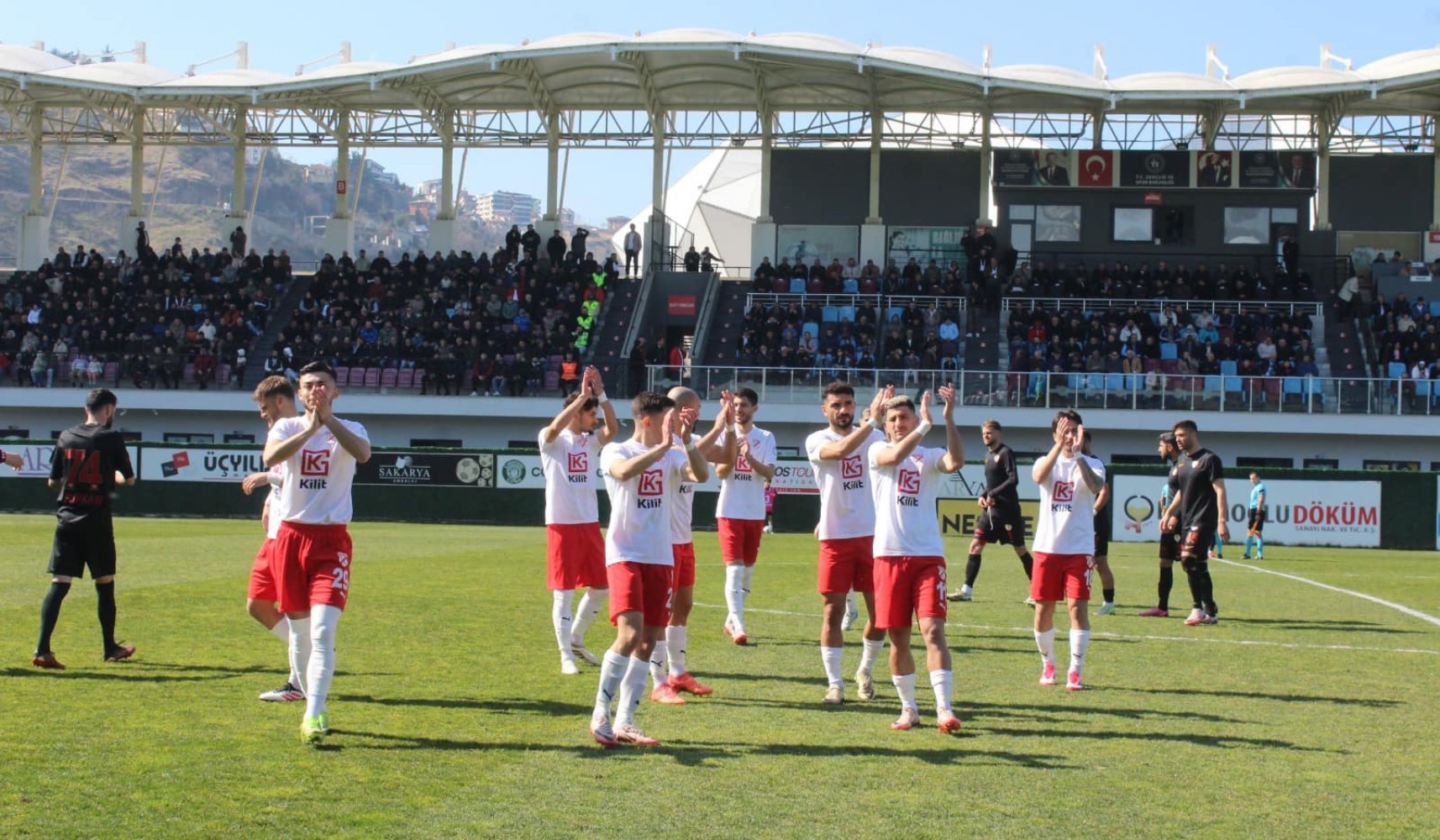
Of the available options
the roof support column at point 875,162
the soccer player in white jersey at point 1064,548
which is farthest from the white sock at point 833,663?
the roof support column at point 875,162

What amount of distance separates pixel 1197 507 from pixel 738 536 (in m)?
5.55

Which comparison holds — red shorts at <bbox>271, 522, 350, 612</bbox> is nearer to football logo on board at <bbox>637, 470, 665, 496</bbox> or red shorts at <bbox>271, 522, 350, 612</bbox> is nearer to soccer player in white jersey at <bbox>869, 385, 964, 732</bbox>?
football logo on board at <bbox>637, 470, 665, 496</bbox>

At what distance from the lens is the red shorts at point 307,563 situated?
30.5ft

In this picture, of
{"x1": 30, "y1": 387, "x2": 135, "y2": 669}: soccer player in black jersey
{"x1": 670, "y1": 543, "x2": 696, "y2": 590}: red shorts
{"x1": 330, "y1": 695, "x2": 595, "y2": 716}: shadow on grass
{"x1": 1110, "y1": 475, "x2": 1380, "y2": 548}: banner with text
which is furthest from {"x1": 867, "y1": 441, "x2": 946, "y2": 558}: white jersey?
{"x1": 1110, "y1": 475, "x2": 1380, "y2": 548}: banner with text

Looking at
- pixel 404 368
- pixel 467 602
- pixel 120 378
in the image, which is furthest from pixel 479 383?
pixel 467 602

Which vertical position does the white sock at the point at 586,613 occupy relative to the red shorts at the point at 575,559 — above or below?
below

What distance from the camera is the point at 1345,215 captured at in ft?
181

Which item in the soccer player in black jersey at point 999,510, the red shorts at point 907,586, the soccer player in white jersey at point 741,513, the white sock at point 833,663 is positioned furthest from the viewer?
the soccer player in black jersey at point 999,510

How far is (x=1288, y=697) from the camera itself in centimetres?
1166

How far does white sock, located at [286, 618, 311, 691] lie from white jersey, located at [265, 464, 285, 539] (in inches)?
24.2

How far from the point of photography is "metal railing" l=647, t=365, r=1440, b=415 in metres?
41.7

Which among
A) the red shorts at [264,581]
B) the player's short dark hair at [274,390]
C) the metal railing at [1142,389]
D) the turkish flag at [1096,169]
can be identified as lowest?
the red shorts at [264,581]

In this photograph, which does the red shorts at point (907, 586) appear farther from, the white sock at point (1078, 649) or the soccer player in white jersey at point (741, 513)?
the soccer player in white jersey at point (741, 513)

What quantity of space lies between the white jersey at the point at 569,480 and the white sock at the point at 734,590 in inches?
81.9
